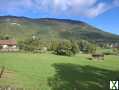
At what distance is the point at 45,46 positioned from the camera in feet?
383

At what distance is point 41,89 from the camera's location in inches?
828

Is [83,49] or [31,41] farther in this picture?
[83,49]

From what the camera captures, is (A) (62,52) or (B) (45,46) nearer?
(A) (62,52)

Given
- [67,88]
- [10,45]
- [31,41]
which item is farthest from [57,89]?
[10,45]

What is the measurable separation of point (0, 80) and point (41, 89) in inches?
241

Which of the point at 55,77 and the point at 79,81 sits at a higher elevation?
the point at 55,77

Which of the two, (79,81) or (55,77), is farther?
(55,77)

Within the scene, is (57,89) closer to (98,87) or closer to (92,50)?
(98,87)

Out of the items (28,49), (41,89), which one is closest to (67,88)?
(41,89)

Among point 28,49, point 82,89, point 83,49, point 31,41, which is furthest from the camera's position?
point 83,49

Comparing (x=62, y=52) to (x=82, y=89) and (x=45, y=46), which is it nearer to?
(x=45, y=46)

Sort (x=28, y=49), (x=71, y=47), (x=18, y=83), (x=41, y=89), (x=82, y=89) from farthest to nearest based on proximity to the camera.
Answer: (x=28, y=49)
(x=71, y=47)
(x=18, y=83)
(x=82, y=89)
(x=41, y=89)

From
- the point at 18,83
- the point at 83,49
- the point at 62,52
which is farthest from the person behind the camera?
the point at 83,49

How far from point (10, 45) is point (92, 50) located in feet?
129
